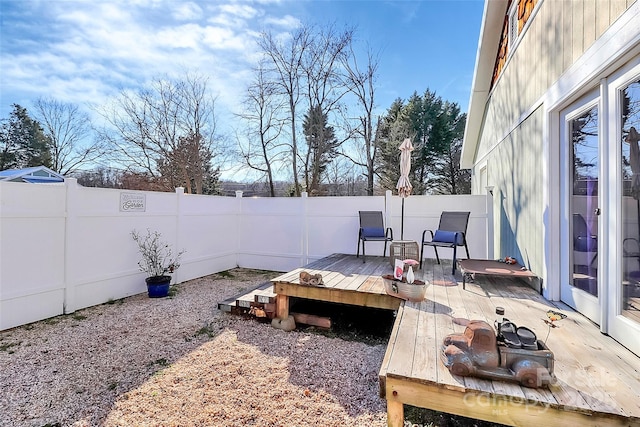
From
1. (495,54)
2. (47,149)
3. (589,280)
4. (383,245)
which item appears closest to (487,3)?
(495,54)

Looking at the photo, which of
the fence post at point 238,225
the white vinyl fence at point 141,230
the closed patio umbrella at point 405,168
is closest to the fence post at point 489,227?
the white vinyl fence at point 141,230

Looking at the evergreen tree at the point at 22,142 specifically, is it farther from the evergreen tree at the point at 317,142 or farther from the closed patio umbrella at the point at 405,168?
the closed patio umbrella at the point at 405,168

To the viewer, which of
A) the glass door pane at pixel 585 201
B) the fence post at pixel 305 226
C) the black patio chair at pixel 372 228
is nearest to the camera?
the glass door pane at pixel 585 201

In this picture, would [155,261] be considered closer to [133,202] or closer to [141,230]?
[141,230]

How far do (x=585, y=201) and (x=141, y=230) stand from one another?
17.6 feet

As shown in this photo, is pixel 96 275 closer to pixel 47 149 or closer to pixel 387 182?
pixel 387 182

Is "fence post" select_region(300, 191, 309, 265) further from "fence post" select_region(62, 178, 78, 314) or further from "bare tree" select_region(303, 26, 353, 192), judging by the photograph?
"bare tree" select_region(303, 26, 353, 192)

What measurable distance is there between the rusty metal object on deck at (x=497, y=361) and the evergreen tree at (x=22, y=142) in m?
18.0

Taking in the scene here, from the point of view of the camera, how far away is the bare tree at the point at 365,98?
11875 mm

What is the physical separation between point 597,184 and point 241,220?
5.70 meters

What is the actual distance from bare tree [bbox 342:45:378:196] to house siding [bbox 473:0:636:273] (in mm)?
7180

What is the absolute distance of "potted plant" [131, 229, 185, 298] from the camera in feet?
14.7

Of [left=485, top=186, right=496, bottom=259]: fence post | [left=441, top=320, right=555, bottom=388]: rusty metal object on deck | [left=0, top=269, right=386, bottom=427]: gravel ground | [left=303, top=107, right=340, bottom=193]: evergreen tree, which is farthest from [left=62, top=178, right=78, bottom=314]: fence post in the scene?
[left=303, top=107, right=340, bottom=193]: evergreen tree

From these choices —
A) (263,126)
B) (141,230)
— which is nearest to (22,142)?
(263,126)
